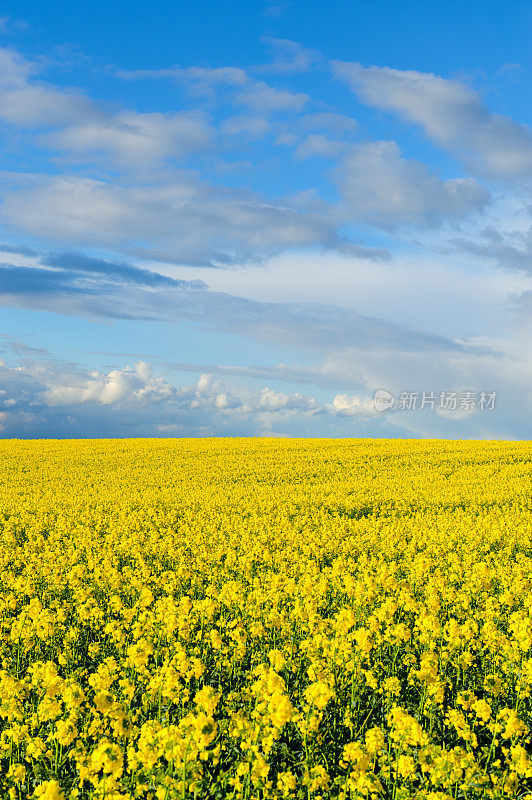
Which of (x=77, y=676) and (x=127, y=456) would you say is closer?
(x=77, y=676)

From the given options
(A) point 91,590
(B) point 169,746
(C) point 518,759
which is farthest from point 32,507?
(C) point 518,759

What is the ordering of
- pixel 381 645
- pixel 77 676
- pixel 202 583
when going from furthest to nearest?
1. pixel 202 583
2. pixel 381 645
3. pixel 77 676

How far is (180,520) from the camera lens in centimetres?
1605

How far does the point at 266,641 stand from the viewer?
7.79 m

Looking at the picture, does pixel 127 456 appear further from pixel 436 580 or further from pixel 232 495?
pixel 436 580

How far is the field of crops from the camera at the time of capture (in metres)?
4.48

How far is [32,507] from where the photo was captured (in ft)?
61.7

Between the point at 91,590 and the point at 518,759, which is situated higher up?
the point at 518,759

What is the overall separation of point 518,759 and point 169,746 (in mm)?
2704

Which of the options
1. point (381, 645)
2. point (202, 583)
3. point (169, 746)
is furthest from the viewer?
point (202, 583)

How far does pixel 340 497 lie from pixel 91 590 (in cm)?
1107

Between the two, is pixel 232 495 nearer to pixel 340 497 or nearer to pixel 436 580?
pixel 340 497

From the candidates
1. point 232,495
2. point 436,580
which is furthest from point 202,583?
point 232,495

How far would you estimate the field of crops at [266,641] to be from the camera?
4.48 metres
